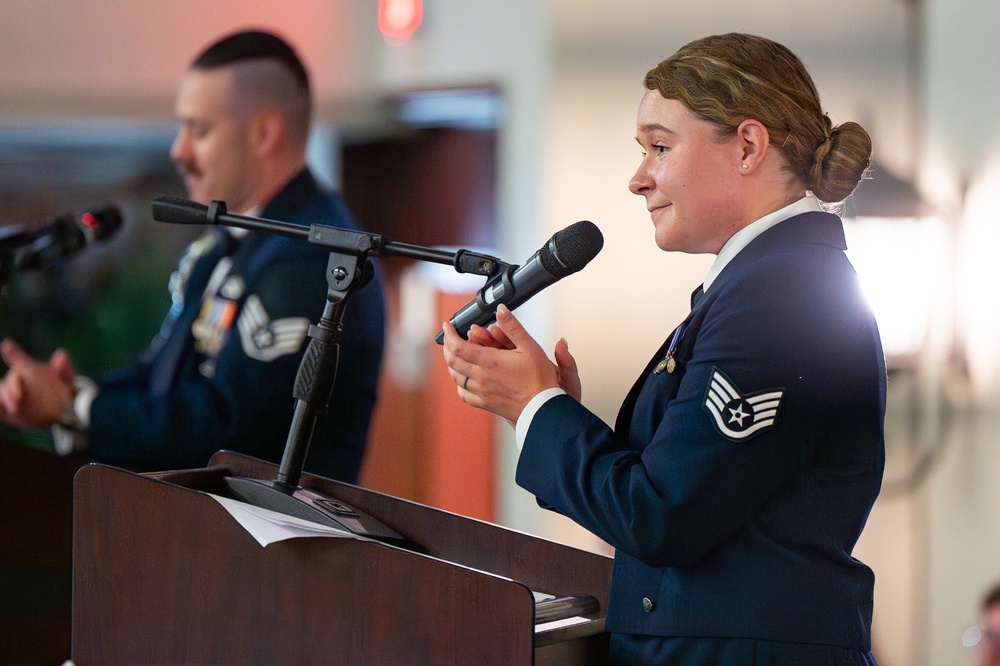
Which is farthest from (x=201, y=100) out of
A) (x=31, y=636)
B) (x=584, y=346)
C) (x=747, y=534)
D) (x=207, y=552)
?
(x=747, y=534)

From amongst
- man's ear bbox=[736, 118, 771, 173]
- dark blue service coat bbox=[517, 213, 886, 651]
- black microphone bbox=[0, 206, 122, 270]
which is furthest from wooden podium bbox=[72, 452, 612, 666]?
black microphone bbox=[0, 206, 122, 270]

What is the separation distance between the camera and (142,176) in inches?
134

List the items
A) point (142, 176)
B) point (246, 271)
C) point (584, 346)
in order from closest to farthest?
point (246, 271) < point (584, 346) < point (142, 176)

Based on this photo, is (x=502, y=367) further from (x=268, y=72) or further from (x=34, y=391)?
(x=268, y=72)

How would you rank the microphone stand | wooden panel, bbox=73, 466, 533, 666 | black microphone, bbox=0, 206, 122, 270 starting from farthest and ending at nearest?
1. black microphone, bbox=0, 206, 122, 270
2. the microphone stand
3. wooden panel, bbox=73, 466, 533, 666

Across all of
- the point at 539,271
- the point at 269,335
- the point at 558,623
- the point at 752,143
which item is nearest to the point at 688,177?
the point at 752,143

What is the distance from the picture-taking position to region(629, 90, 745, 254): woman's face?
1108 mm

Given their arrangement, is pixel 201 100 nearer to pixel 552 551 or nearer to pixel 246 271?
pixel 246 271

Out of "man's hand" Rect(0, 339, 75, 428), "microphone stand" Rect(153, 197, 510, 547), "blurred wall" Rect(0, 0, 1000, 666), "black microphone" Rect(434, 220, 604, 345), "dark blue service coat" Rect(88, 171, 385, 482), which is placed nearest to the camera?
"black microphone" Rect(434, 220, 604, 345)

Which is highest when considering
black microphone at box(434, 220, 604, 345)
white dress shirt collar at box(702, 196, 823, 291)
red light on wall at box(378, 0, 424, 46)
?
red light on wall at box(378, 0, 424, 46)

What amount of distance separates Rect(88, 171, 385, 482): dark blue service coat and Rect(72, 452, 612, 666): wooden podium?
88 centimetres

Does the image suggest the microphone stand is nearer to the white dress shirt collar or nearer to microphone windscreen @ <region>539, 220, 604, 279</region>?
microphone windscreen @ <region>539, 220, 604, 279</region>

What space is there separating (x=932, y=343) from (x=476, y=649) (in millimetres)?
2127

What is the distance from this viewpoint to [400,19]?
329cm
